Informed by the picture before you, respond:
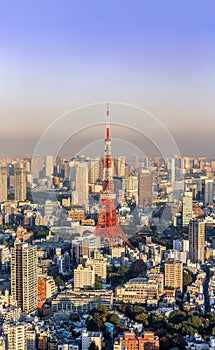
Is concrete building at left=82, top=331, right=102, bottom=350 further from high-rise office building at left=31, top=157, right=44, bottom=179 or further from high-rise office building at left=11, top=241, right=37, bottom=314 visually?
high-rise office building at left=31, top=157, right=44, bottom=179

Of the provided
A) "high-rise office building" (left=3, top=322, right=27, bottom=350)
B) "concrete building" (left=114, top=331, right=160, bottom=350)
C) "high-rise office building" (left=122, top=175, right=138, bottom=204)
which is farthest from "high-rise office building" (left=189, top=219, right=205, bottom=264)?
"high-rise office building" (left=3, top=322, right=27, bottom=350)

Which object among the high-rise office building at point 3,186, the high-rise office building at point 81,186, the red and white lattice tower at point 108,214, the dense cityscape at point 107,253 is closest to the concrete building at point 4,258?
the dense cityscape at point 107,253

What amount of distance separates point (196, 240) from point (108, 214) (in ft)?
3.20

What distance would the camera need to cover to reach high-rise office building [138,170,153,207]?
5.61 meters

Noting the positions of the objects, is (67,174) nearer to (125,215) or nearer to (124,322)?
(125,215)

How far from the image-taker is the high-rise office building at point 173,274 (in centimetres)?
408

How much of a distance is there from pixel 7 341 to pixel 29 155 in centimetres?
252

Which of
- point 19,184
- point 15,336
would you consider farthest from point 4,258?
point 19,184

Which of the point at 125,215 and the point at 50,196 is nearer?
the point at 125,215

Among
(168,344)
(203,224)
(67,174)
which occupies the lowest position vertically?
(168,344)

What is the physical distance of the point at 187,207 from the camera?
6.16m

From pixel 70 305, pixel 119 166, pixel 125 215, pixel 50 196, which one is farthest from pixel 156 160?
pixel 70 305

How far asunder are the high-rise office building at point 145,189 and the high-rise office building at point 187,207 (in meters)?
0.45

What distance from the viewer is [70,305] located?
348cm
